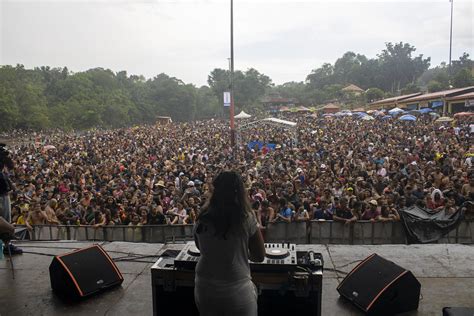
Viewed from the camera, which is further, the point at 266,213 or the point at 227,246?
the point at 266,213

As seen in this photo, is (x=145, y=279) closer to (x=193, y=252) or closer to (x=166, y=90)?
(x=193, y=252)

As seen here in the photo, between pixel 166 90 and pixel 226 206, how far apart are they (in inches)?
2605

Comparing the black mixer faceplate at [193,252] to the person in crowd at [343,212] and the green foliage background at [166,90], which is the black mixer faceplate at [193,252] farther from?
the green foliage background at [166,90]

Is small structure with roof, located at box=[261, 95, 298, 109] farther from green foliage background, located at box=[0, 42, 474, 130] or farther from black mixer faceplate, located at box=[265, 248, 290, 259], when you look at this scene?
black mixer faceplate, located at box=[265, 248, 290, 259]

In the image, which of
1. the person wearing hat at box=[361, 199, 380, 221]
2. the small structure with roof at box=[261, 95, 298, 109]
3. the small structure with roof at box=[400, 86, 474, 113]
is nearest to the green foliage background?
the small structure with roof at box=[261, 95, 298, 109]

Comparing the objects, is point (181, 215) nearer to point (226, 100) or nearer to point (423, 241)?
point (423, 241)

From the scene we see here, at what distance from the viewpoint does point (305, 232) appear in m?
6.52

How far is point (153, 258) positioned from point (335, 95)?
5728cm

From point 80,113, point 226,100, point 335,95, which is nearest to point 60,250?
point 226,100

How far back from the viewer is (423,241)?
6258 mm

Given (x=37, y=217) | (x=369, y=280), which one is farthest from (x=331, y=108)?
(x=369, y=280)

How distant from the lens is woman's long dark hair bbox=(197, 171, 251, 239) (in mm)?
1987

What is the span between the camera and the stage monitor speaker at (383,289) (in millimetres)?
3021

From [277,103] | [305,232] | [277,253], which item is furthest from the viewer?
[277,103]
